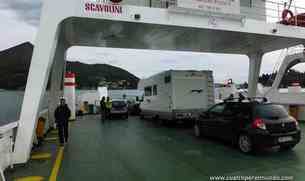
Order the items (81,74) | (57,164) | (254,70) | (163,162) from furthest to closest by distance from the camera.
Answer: (81,74)
(254,70)
(57,164)
(163,162)

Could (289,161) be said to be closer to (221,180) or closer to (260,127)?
(260,127)

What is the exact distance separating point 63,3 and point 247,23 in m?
6.43

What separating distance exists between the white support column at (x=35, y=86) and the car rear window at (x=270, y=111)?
6.03m

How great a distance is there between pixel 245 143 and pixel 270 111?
3.77 feet

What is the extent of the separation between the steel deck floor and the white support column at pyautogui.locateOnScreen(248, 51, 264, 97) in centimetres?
617

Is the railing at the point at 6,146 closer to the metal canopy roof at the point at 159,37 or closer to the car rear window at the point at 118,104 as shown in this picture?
the metal canopy roof at the point at 159,37

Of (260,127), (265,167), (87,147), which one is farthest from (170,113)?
(265,167)

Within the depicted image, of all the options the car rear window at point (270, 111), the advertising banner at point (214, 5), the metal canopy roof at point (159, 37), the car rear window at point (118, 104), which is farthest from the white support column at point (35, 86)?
the car rear window at point (118, 104)

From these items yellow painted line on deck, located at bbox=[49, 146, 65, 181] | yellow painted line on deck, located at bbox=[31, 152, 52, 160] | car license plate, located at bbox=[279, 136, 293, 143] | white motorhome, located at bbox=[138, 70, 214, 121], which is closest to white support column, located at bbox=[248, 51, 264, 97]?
white motorhome, located at bbox=[138, 70, 214, 121]

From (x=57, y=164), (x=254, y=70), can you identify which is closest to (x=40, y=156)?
(x=57, y=164)

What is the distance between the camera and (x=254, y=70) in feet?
42.5

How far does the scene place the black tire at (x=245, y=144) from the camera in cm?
614

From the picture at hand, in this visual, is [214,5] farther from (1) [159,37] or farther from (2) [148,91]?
(2) [148,91]

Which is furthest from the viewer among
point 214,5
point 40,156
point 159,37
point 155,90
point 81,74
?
point 81,74
